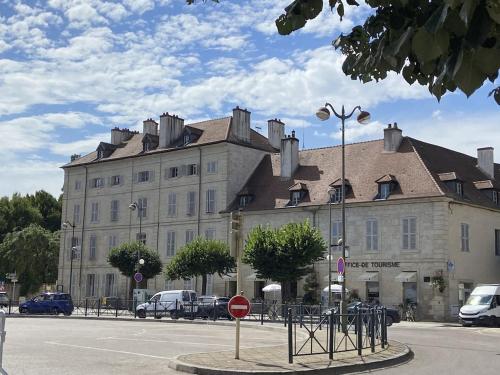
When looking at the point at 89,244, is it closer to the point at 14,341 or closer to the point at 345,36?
the point at 14,341

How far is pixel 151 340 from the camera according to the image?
20.2 meters

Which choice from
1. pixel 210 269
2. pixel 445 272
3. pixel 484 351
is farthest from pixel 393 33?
pixel 210 269

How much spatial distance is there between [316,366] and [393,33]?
1011cm

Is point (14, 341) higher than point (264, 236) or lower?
lower

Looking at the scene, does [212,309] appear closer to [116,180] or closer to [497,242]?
[497,242]

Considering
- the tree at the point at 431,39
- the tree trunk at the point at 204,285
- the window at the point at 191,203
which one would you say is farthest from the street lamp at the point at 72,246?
the tree at the point at 431,39

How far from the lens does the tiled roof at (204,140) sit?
169 feet

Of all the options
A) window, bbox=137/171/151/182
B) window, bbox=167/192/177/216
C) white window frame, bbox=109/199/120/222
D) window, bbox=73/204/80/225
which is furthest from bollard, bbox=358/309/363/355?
window, bbox=73/204/80/225

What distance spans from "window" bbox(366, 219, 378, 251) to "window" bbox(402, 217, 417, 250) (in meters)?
1.91

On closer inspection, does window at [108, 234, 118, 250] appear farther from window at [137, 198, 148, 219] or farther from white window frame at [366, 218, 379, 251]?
white window frame at [366, 218, 379, 251]

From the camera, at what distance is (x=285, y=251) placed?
Answer: 127 feet

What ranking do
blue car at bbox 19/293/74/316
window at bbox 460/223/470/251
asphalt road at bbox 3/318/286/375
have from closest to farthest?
asphalt road at bbox 3/318/286/375 < blue car at bbox 19/293/74/316 < window at bbox 460/223/470/251

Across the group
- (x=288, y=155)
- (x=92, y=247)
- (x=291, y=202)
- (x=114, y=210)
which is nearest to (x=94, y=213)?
(x=114, y=210)

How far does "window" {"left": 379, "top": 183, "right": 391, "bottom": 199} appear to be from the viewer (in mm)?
42156
